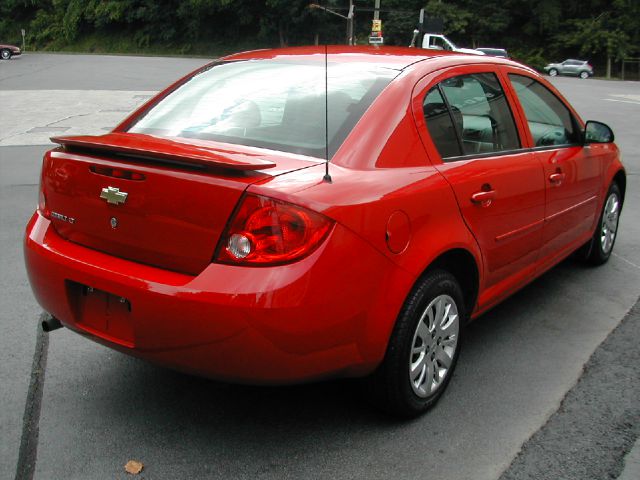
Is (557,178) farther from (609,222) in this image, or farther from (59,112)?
(59,112)

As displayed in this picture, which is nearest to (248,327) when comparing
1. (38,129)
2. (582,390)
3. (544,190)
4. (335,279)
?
(335,279)

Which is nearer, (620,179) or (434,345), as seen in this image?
(434,345)

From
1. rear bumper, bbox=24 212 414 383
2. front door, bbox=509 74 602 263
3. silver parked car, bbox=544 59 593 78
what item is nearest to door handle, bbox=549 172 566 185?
front door, bbox=509 74 602 263

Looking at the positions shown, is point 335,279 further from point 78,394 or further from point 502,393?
point 78,394

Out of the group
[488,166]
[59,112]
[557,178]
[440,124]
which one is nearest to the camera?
[440,124]

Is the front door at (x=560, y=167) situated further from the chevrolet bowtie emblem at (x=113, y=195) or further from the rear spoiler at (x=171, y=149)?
the chevrolet bowtie emblem at (x=113, y=195)

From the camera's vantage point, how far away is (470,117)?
363 cm

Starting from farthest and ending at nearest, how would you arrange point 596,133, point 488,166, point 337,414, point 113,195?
point 596,133
point 488,166
point 337,414
point 113,195

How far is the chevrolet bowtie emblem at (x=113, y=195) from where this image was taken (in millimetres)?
2805

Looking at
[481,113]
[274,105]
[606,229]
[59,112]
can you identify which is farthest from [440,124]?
[59,112]

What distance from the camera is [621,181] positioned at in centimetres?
560

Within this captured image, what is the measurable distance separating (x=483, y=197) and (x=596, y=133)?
1.79m

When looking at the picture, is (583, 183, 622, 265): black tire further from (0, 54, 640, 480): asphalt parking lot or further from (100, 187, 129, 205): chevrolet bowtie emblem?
(100, 187, 129, 205): chevrolet bowtie emblem

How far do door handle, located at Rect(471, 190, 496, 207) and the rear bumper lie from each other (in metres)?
0.69
